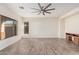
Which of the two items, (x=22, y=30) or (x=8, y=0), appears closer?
(x=8, y=0)

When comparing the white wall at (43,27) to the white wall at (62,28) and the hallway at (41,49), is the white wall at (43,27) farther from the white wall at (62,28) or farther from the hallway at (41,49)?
the hallway at (41,49)

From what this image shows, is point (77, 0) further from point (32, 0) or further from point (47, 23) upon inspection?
point (47, 23)

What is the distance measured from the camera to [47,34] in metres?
14.1

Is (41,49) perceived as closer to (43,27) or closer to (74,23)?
(74,23)

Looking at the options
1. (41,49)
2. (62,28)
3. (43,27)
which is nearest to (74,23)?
(62,28)

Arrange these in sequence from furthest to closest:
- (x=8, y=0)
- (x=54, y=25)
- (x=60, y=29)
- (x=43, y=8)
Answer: (x=54, y=25)
(x=60, y=29)
(x=43, y=8)
(x=8, y=0)

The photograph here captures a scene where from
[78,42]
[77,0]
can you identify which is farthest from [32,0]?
[78,42]

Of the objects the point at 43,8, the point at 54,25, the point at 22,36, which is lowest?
the point at 22,36

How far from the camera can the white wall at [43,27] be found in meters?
14.1

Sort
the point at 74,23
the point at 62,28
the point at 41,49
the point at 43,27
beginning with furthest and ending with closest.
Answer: the point at 43,27, the point at 62,28, the point at 74,23, the point at 41,49

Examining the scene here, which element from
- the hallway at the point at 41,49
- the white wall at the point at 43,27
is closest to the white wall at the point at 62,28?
the white wall at the point at 43,27

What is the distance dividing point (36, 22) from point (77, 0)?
1084 centimetres

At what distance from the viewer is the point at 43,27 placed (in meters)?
14.2

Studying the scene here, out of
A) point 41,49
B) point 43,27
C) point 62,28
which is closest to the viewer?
point 41,49
